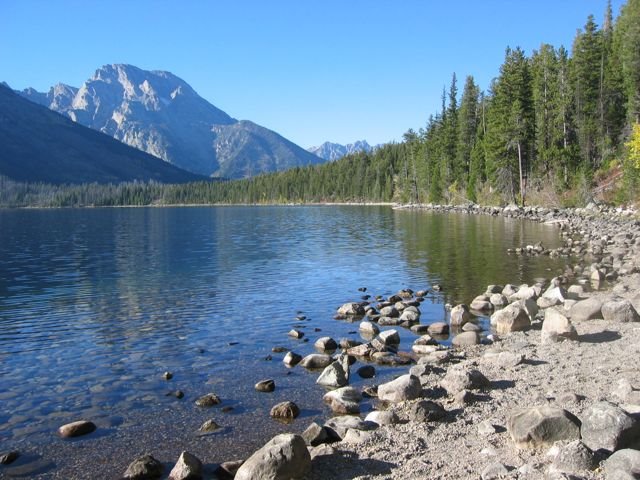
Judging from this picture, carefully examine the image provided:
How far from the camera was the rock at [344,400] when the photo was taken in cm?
1388

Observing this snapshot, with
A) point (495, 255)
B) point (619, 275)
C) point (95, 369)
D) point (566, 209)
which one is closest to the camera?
point (95, 369)

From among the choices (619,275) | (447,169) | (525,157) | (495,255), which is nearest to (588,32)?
(525,157)

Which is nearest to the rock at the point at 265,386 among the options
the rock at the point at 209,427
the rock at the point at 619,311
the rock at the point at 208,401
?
the rock at the point at 208,401

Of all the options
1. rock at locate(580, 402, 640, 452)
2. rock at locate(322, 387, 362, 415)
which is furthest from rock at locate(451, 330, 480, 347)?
rock at locate(580, 402, 640, 452)

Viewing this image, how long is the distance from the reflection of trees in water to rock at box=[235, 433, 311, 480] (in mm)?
18679

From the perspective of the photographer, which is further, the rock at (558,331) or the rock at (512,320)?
the rock at (512,320)

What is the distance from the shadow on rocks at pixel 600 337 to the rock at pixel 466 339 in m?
3.39

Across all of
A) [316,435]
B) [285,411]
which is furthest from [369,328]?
[316,435]

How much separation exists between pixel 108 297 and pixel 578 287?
2527 centimetres

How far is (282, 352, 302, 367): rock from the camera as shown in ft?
58.7

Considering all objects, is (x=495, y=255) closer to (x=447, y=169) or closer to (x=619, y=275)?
(x=619, y=275)

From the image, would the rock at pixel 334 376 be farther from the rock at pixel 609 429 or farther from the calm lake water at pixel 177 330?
the rock at pixel 609 429

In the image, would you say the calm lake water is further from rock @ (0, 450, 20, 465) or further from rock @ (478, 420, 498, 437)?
Answer: rock @ (478, 420, 498, 437)

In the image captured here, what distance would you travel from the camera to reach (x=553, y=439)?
998cm
